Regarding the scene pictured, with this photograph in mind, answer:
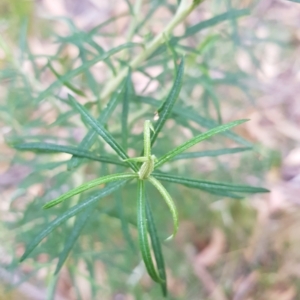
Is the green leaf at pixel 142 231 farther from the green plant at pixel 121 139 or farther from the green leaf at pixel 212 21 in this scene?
→ the green leaf at pixel 212 21

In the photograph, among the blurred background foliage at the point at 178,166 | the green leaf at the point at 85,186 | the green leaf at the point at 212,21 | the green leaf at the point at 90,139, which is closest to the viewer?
the green leaf at the point at 85,186

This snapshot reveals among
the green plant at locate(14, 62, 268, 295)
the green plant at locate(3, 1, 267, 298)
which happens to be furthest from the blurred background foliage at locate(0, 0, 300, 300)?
the green plant at locate(14, 62, 268, 295)

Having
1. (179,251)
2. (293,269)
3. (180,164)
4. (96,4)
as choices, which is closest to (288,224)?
(293,269)

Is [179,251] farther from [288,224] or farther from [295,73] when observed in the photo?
[295,73]

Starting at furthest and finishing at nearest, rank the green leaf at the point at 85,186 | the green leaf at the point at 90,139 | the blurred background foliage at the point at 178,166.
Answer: the blurred background foliage at the point at 178,166
the green leaf at the point at 90,139
the green leaf at the point at 85,186

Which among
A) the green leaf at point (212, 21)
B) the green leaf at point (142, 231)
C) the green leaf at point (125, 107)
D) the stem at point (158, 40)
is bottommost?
the green leaf at point (142, 231)

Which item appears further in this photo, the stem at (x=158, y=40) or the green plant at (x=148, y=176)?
the stem at (x=158, y=40)

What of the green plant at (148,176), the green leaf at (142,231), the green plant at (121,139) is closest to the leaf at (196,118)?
the green plant at (121,139)

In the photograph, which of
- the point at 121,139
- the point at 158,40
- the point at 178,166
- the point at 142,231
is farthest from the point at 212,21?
the point at 178,166
